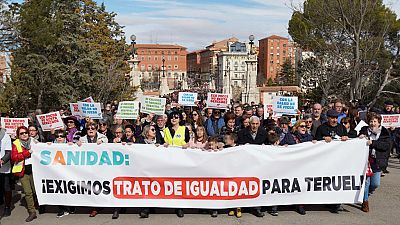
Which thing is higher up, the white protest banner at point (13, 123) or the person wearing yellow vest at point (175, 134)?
the white protest banner at point (13, 123)

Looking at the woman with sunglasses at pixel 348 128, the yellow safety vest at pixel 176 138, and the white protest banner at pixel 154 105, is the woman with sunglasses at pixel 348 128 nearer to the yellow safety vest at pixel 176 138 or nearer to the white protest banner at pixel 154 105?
the yellow safety vest at pixel 176 138

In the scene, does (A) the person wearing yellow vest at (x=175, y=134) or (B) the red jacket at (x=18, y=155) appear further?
(A) the person wearing yellow vest at (x=175, y=134)

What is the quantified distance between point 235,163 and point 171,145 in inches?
45.9

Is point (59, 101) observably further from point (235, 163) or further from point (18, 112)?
point (235, 163)

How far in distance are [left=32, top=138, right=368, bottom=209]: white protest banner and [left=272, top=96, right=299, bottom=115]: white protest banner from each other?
384 cm

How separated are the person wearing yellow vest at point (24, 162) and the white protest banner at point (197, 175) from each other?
136 millimetres

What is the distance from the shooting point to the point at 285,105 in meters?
11.0

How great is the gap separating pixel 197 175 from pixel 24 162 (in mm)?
2888

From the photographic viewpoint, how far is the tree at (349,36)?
2008cm

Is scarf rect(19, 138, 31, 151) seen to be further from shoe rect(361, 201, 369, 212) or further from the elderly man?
shoe rect(361, 201, 369, 212)

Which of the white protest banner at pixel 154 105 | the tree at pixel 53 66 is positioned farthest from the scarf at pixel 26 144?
the tree at pixel 53 66

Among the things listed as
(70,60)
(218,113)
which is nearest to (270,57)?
(70,60)

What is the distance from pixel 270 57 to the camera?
449ft

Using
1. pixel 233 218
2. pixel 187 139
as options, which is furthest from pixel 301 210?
pixel 187 139
